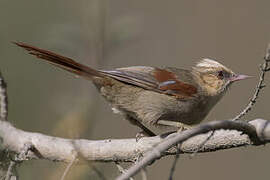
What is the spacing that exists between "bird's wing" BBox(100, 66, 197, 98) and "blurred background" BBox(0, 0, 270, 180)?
0.19 metres

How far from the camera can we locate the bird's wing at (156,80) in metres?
5.62

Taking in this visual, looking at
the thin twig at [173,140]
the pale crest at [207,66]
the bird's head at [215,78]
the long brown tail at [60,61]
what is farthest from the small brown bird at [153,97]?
the thin twig at [173,140]

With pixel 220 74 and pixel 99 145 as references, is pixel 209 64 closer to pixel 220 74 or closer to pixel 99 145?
pixel 220 74

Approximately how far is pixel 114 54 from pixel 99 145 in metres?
1.01

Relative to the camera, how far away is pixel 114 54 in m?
3.89

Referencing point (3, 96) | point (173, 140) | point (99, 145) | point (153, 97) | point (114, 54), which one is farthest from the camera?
Result: point (153, 97)

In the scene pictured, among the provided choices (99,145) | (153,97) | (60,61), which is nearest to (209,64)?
(153,97)

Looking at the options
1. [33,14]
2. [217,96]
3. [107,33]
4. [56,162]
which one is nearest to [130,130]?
[33,14]

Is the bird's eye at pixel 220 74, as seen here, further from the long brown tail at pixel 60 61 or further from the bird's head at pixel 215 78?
the long brown tail at pixel 60 61

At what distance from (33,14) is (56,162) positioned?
4206 mm

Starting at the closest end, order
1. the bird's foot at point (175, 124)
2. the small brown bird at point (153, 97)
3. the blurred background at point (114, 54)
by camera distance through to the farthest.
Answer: the blurred background at point (114, 54)
the bird's foot at point (175, 124)
the small brown bird at point (153, 97)

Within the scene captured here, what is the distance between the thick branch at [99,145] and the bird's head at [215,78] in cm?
146

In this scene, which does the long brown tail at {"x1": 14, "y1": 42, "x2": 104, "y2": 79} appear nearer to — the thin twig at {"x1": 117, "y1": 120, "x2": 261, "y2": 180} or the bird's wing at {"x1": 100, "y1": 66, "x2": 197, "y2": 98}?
the bird's wing at {"x1": 100, "y1": 66, "x2": 197, "y2": 98}

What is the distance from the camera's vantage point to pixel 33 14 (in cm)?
834
